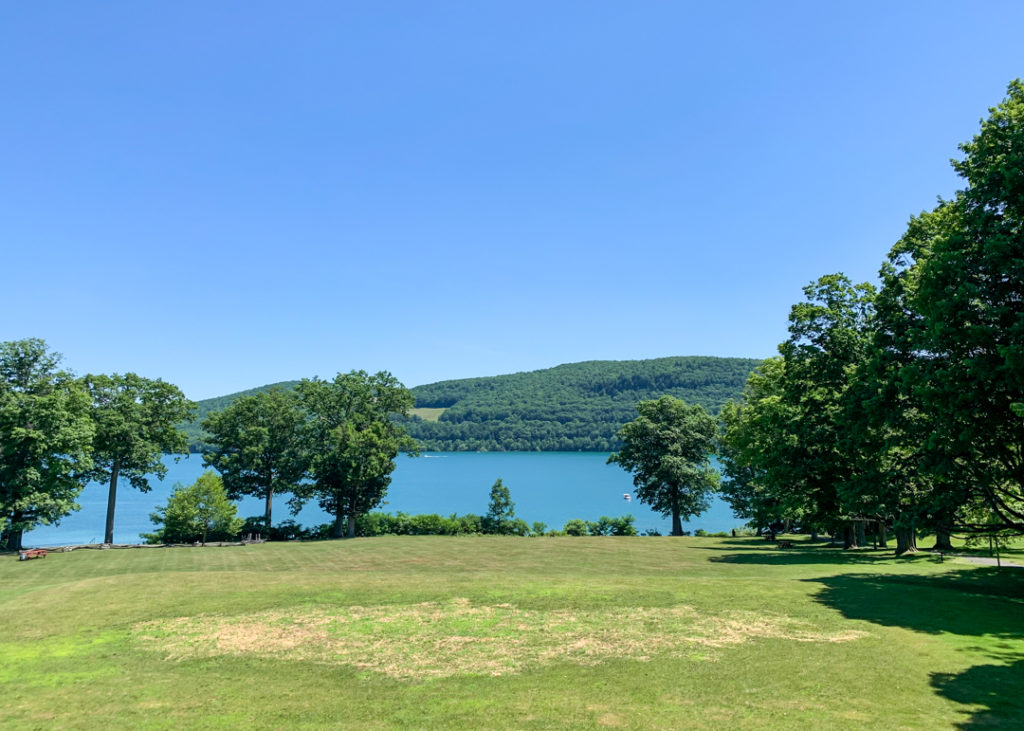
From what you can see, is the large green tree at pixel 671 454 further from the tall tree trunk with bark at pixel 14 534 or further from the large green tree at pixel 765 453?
the tall tree trunk with bark at pixel 14 534

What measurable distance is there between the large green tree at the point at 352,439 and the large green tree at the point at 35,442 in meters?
17.0

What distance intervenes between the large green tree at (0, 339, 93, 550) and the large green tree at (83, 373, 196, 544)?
2.80 meters

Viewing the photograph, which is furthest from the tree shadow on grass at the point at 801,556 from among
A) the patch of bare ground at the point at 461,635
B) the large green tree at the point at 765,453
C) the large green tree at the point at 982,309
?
the patch of bare ground at the point at 461,635

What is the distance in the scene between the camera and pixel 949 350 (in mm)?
19156

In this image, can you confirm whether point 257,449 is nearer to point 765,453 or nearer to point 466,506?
point 765,453

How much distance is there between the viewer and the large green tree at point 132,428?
45.2 metres

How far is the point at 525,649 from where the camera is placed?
47.1ft

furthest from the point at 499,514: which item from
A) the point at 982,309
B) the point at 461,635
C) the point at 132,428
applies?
the point at 982,309

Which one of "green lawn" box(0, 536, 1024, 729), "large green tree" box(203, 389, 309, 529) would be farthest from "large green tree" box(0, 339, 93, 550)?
"green lawn" box(0, 536, 1024, 729)

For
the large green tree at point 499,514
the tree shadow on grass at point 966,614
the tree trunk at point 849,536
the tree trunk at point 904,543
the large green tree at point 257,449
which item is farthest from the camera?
the large green tree at point 499,514

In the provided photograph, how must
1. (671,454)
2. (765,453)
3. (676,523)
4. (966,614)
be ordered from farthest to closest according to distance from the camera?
(676,523), (671,454), (765,453), (966,614)

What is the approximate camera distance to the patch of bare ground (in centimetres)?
1371

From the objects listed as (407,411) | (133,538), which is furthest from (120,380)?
(133,538)

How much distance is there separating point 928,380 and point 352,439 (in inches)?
1646
